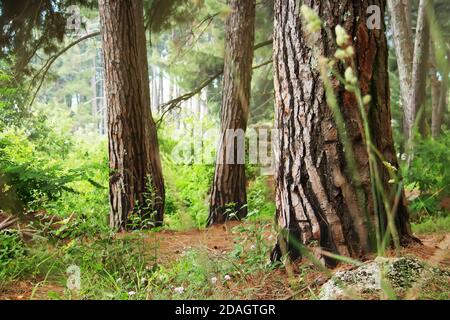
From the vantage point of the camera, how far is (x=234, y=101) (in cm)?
598

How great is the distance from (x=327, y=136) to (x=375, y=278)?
76 centimetres

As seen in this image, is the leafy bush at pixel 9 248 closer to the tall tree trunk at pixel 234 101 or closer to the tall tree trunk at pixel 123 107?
the tall tree trunk at pixel 123 107

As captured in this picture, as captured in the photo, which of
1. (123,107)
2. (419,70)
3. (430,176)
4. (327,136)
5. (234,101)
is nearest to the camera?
(327,136)

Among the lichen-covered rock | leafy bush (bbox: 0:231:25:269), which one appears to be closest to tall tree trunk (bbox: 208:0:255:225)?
leafy bush (bbox: 0:231:25:269)

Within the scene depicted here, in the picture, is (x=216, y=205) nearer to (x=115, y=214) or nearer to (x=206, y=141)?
(x=115, y=214)

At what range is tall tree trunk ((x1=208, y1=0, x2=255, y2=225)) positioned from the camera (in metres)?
5.87

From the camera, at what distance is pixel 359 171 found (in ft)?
8.11

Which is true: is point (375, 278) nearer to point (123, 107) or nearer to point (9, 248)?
point (9, 248)

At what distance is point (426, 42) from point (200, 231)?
394cm

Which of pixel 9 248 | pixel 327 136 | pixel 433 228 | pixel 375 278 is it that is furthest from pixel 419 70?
pixel 9 248

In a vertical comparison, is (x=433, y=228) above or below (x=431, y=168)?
below

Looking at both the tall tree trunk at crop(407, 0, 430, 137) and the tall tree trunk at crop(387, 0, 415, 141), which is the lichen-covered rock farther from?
the tall tree trunk at crop(387, 0, 415, 141)

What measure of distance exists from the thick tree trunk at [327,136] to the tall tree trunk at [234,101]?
3337 mm

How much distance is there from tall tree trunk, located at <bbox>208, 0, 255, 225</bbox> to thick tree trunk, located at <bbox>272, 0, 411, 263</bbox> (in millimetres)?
3337
